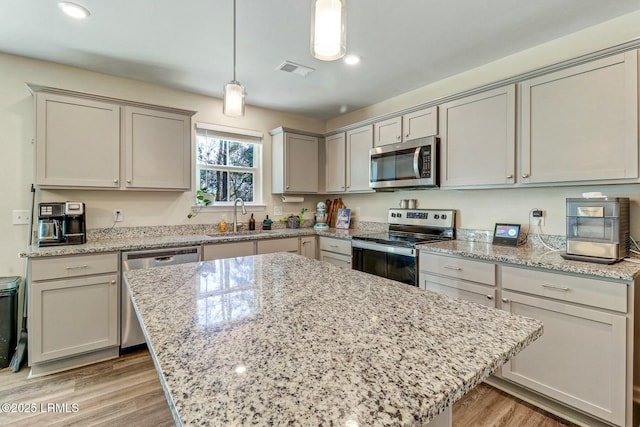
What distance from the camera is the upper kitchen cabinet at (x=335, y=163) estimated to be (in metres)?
3.74

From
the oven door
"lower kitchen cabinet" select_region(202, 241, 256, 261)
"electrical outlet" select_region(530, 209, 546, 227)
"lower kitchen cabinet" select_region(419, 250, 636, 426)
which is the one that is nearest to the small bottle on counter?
"lower kitchen cabinet" select_region(202, 241, 256, 261)

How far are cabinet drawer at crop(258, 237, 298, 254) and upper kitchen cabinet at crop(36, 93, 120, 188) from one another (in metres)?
1.41

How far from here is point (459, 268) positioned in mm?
2217

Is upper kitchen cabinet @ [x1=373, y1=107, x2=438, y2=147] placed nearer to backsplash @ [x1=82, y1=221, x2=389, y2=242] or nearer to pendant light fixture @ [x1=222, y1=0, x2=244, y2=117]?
backsplash @ [x1=82, y1=221, x2=389, y2=242]

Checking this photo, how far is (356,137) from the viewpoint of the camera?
3.55 m

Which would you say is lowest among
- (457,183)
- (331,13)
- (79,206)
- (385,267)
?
(385,267)

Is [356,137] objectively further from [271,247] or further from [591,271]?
[591,271]

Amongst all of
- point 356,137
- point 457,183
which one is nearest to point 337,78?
point 356,137

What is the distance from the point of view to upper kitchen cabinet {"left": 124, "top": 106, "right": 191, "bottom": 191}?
277 cm

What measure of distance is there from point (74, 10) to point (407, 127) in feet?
8.70

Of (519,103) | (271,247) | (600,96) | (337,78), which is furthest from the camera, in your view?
(271,247)

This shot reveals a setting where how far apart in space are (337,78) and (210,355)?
9.34ft

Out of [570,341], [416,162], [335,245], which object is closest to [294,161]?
[335,245]

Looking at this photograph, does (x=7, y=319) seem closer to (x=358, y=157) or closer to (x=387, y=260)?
(x=387, y=260)
